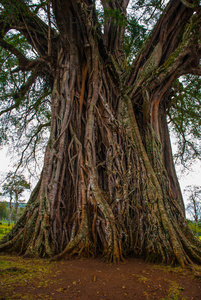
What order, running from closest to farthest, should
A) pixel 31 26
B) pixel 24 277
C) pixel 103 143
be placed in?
pixel 24 277 → pixel 103 143 → pixel 31 26

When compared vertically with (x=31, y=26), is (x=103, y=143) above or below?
below

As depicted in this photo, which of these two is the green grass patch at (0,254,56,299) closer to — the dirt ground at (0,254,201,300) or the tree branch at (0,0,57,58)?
the dirt ground at (0,254,201,300)

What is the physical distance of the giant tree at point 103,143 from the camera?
10.1 feet

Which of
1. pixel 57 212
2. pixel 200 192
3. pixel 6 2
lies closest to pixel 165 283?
pixel 57 212

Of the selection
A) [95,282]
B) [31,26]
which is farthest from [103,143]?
[31,26]

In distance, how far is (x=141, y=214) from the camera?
3.41 metres

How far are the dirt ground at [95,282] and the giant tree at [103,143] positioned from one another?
0.36 meters

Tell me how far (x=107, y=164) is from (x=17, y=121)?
350 cm

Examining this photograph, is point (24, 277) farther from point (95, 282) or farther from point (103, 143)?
point (103, 143)

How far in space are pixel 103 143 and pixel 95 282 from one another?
279cm

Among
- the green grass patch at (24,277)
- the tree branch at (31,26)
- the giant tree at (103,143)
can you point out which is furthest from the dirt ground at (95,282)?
the tree branch at (31,26)

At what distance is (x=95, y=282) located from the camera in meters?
1.94

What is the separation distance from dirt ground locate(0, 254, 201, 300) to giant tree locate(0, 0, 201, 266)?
1.18 ft

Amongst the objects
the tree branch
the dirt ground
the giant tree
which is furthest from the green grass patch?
the tree branch
